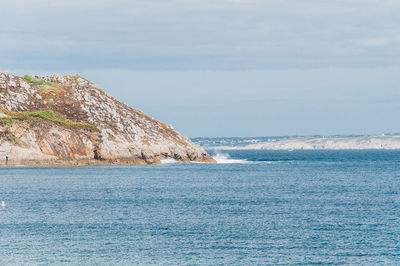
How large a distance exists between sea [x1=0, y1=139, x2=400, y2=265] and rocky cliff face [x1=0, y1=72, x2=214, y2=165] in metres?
35.2

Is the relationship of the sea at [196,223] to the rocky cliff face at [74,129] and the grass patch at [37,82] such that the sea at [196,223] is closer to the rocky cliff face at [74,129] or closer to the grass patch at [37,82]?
the rocky cliff face at [74,129]

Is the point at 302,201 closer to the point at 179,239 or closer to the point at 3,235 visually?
the point at 179,239

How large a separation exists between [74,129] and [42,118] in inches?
275

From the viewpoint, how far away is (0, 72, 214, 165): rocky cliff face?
131500 mm

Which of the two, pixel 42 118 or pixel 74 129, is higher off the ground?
pixel 42 118

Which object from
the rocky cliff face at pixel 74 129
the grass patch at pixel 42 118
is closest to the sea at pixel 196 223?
the rocky cliff face at pixel 74 129

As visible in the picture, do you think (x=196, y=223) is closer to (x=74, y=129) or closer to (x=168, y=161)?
(x=74, y=129)

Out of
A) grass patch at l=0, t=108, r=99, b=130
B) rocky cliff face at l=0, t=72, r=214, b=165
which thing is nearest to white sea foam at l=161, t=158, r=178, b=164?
rocky cliff face at l=0, t=72, r=214, b=165

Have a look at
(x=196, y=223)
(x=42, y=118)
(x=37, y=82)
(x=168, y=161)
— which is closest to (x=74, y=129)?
(x=42, y=118)

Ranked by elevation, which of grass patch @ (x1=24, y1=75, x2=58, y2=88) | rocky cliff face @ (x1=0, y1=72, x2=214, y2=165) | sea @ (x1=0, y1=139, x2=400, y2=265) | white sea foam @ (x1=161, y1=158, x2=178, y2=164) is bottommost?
sea @ (x1=0, y1=139, x2=400, y2=265)

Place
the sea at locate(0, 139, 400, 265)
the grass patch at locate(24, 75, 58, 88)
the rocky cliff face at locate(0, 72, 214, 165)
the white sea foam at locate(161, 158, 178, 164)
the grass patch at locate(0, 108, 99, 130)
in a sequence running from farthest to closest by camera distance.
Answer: the grass patch at locate(24, 75, 58, 88)
the white sea foam at locate(161, 158, 178, 164)
the grass patch at locate(0, 108, 99, 130)
the rocky cliff face at locate(0, 72, 214, 165)
the sea at locate(0, 139, 400, 265)

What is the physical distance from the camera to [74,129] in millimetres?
141125

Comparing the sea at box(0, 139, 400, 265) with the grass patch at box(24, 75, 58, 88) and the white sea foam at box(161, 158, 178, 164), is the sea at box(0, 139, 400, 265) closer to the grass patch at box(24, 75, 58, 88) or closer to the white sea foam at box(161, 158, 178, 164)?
the white sea foam at box(161, 158, 178, 164)

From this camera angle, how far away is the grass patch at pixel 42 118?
13400cm
